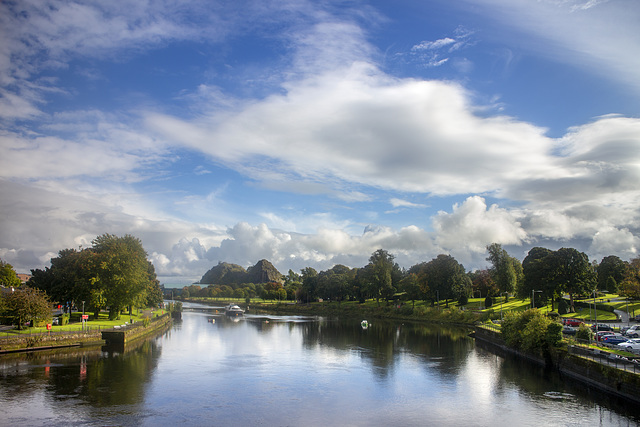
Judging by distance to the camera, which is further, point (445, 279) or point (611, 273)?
point (611, 273)

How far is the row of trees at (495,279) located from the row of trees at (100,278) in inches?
2723

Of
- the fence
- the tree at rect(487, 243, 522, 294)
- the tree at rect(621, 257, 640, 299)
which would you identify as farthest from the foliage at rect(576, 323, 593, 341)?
the tree at rect(487, 243, 522, 294)

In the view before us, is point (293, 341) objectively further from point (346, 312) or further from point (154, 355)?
point (346, 312)

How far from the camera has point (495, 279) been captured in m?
106

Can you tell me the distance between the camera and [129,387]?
1555 inches

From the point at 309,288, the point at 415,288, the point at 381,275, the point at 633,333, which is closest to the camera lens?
the point at 633,333

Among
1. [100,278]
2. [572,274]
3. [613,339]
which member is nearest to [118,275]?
[100,278]

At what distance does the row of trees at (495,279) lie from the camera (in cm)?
8588

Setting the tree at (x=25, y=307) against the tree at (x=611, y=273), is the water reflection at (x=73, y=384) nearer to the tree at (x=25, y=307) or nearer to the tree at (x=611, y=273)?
the tree at (x=25, y=307)

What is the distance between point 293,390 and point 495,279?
7899 centimetres

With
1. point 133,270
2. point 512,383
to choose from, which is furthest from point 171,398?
point 133,270

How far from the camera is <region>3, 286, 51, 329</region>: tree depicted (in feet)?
187

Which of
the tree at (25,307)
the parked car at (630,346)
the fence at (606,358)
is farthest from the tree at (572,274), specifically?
the tree at (25,307)

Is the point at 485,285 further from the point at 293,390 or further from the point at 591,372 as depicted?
the point at 293,390
